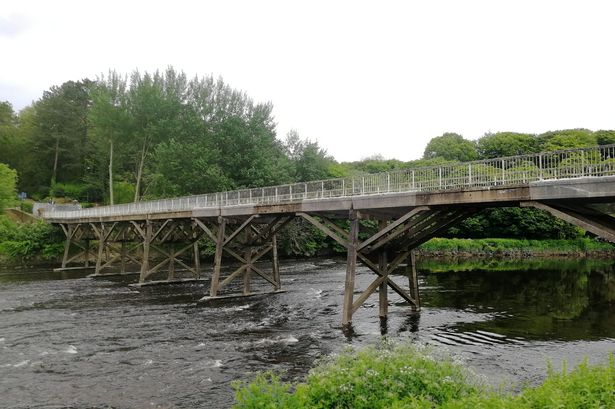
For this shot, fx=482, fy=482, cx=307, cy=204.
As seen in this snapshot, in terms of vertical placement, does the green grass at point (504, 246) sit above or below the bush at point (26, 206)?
below

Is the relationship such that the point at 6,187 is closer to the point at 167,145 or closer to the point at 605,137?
the point at 167,145

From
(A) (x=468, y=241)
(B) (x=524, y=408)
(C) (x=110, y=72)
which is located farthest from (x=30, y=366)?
(A) (x=468, y=241)

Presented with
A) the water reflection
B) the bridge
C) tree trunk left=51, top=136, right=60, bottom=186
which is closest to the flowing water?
the water reflection

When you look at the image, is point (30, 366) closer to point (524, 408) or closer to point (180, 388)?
point (180, 388)

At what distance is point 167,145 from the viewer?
170ft

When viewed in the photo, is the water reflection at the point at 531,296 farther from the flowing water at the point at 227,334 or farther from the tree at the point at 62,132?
the tree at the point at 62,132

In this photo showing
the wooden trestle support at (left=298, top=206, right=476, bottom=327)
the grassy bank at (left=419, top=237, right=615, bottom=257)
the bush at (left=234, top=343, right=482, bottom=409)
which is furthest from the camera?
the grassy bank at (left=419, top=237, right=615, bottom=257)

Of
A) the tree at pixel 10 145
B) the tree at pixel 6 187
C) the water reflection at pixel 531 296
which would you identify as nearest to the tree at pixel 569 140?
the water reflection at pixel 531 296

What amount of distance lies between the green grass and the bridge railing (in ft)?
120

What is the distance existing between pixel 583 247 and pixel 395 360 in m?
60.5

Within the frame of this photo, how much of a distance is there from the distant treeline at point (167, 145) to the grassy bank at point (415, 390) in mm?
40075

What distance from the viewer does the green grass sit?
5819cm

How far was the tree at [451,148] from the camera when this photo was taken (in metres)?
96.1

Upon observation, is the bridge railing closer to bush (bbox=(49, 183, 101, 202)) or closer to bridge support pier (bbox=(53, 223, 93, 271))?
bridge support pier (bbox=(53, 223, 93, 271))
